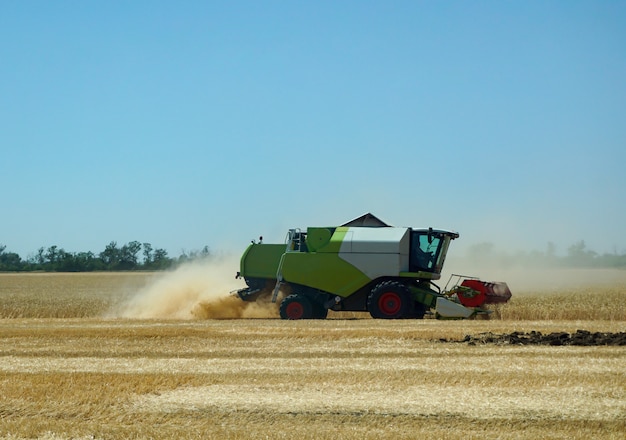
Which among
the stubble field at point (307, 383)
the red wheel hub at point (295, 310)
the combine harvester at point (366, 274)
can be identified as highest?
the combine harvester at point (366, 274)

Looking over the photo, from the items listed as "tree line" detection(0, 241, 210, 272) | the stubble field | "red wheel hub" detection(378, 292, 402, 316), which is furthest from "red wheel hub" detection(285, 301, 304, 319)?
"tree line" detection(0, 241, 210, 272)

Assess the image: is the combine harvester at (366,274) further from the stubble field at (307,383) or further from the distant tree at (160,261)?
the distant tree at (160,261)

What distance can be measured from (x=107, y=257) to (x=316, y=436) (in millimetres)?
96884

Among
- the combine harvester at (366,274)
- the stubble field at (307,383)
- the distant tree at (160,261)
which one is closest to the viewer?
the stubble field at (307,383)

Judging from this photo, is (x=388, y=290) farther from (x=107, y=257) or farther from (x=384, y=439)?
(x=107, y=257)

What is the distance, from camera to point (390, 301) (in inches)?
875

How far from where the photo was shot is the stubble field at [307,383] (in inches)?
331

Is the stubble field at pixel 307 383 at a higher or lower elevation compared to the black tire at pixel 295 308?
lower

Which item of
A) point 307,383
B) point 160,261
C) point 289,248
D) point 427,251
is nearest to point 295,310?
point 289,248

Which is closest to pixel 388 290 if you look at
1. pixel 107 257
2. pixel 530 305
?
pixel 530 305

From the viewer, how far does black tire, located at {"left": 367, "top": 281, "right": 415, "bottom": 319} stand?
870 inches

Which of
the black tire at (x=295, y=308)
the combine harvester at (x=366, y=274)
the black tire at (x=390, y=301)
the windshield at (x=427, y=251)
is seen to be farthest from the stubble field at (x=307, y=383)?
the windshield at (x=427, y=251)

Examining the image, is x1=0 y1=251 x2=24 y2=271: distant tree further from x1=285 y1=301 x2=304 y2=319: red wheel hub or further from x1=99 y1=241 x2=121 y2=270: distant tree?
x1=285 y1=301 x2=304 y2=319: red wheel hub

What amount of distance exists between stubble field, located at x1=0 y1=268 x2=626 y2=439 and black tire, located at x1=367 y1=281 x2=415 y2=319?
3.45 meters
